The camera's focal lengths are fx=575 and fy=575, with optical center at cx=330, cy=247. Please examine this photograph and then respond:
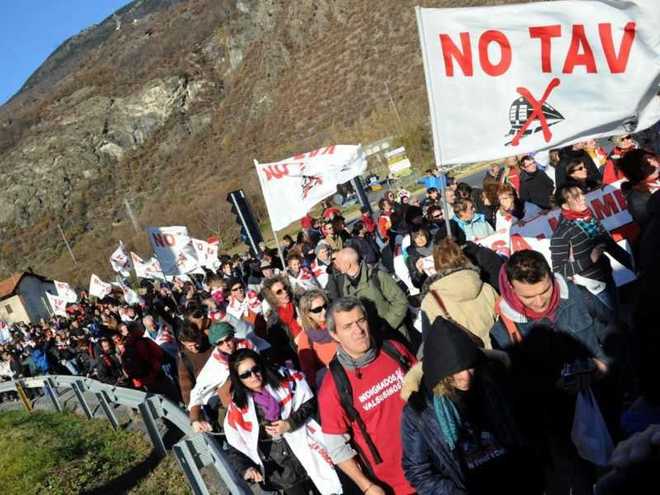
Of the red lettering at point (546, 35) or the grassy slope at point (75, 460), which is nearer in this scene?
the red lettering at point (546, 35)

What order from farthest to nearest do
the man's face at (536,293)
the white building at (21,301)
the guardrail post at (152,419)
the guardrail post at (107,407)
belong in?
the white building at (21,301) → the guardrail post at (107,407) → the guardrail post at (152,419) → the man's face at (536,293)

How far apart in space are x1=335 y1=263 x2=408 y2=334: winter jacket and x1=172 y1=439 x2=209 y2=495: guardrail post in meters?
1.82

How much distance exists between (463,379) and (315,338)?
2260mm

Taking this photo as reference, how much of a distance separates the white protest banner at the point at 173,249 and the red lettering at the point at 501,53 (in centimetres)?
1090

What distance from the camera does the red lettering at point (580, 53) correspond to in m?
3.86

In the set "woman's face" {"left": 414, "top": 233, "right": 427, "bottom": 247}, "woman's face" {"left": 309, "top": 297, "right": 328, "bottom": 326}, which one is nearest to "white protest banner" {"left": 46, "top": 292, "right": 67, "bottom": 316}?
"woman's face" {"left": 414, "top": 233, "right": 427, "bottom": 247}

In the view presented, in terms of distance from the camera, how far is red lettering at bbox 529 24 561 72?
3889mm

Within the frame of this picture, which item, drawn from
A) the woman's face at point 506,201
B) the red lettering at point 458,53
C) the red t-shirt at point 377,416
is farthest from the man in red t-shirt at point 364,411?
the woman's face at point 506,201

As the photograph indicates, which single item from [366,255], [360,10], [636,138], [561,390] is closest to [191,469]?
[561,390]

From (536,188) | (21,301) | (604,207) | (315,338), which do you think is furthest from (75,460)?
(21,301)

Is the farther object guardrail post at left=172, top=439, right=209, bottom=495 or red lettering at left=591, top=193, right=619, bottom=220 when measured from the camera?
red lettering at left=591, top=193, right=619, bottom=220

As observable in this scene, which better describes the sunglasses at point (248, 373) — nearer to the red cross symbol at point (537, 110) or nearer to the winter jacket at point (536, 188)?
the red cross symbol at point (537, 110)

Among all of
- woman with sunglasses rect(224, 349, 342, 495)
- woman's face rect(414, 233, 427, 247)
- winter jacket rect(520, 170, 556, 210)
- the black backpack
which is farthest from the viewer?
winter jacket rect(520, 170, 556, 210)

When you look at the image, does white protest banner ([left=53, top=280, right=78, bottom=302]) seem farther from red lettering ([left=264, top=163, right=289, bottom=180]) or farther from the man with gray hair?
the man with gray hair
